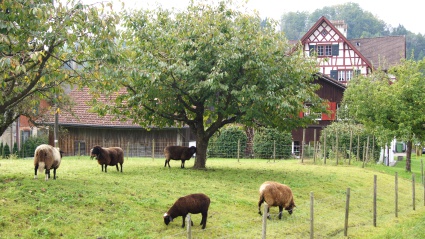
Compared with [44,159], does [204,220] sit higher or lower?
lower

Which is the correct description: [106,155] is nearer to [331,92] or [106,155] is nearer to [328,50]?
[331,92]

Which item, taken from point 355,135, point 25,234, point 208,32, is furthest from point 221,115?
point 355,135

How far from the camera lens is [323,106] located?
79.5ft

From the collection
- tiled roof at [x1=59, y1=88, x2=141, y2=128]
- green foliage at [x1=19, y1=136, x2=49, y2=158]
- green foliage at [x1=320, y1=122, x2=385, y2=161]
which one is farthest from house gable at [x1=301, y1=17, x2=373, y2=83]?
green foliage at [x1=19, y1=136, x2=49, y2=158]

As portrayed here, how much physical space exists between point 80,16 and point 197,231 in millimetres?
6107

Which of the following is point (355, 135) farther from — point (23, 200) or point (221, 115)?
point (23, 200)

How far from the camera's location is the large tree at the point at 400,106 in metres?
31.5

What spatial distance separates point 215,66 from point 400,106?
15821 mm

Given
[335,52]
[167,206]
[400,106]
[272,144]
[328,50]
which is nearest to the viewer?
[167,206]

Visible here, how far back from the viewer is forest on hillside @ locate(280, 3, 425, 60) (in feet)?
375

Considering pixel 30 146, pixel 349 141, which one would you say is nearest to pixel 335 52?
pixel 349 141

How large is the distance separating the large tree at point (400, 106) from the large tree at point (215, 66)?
11.0 m

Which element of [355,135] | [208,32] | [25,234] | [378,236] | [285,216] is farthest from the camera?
[355,135]

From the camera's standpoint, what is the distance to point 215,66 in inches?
830
